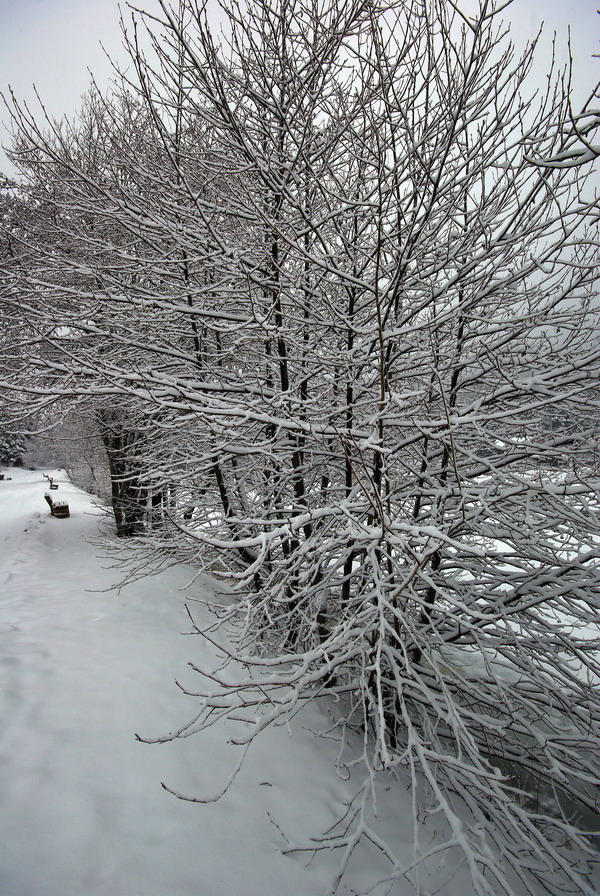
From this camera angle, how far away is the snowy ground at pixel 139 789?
1.90 metres

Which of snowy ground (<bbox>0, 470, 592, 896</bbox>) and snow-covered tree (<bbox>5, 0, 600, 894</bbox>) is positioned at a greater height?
snow-covered tree (<bbox>5, 0, 600, 894</bbox>)

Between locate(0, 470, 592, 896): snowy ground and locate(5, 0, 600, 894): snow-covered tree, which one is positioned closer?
locate(0, 470, 592, 896): snowy ground

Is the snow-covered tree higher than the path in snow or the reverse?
higher

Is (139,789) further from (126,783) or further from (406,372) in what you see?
(406,372)

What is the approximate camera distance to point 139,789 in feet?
7.40

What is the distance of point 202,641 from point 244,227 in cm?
393

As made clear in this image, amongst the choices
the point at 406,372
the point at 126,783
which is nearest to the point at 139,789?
the point at 126,783

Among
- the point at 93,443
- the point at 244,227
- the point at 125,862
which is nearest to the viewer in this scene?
the point at 125,862

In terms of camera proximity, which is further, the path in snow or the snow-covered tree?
the snow-covered tree

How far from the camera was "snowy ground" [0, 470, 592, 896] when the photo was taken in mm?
1904

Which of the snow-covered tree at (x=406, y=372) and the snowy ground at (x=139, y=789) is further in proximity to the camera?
the snow-covered tree at (x=406, y=372)

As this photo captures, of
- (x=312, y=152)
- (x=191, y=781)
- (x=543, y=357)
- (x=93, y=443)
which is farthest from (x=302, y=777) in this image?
(x=93, y=443)

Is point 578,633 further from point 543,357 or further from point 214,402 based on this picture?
point 214,402

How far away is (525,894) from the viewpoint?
8.85 ft
